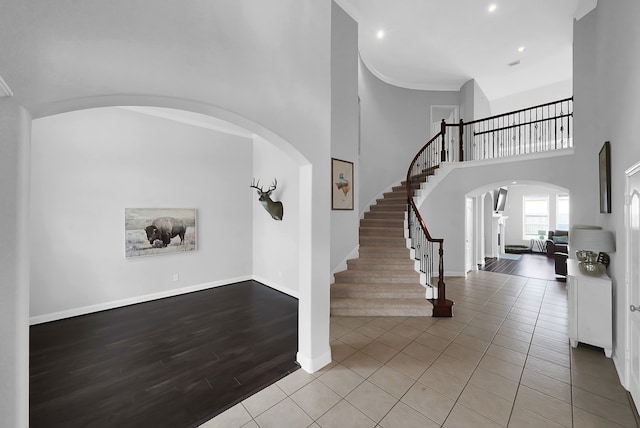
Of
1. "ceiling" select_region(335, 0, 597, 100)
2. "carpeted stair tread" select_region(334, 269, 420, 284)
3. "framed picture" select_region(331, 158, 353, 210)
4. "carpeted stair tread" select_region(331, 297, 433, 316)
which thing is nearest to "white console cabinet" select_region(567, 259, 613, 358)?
"carpeted stair tread" select_region(331, 297, 433, 316)

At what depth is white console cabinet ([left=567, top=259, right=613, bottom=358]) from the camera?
2.89 meters

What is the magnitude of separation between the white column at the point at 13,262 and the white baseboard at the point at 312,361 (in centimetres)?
203

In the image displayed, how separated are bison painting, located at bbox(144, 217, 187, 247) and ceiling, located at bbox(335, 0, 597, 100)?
17.2 feet

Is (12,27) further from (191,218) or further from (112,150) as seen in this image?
(191,218)

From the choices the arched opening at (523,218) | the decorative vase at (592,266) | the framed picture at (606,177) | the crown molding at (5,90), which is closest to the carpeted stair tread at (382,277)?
the decorative vase at (592,266)

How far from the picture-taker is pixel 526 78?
784 cm

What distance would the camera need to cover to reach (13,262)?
4.04 ft

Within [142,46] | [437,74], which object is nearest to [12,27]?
[142,46]

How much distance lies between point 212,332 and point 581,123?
730 cm

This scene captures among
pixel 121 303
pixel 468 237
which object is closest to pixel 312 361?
pixel 121 303

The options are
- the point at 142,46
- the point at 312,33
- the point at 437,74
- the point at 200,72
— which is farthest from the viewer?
the point at 437,74

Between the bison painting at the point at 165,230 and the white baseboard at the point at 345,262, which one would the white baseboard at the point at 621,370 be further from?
the bison painting at the point at 165,230

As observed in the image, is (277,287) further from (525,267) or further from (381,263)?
(525,267)

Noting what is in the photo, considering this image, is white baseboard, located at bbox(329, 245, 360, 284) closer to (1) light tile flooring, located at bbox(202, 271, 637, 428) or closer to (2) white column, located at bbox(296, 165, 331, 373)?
(1) light tile flooring, located at bbox(202, 271, 637, 428)
